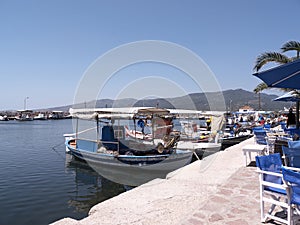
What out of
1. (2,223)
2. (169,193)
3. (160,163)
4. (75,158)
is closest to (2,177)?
(75,158)

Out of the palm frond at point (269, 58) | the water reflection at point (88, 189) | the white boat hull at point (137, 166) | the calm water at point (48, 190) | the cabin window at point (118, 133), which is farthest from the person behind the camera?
the palm frond at point (269, 58)

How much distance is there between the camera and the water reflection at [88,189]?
8102mm

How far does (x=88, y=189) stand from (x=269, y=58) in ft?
36.8

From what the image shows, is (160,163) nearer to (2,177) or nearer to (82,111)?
(82,111)

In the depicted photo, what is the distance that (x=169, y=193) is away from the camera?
205 inches

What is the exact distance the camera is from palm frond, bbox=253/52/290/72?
12.9 meters

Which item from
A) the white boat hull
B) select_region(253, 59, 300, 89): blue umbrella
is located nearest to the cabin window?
the white boat hull

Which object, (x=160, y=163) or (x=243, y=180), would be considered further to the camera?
(x=160, y=163)

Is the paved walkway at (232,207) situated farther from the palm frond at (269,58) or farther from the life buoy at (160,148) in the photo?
the palm frond at (269,58)

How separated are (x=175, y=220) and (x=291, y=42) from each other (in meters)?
11.8

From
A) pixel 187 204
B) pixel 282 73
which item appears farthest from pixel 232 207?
pixel 282 73

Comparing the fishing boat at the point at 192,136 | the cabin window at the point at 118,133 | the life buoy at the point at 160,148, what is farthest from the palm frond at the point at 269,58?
the cabin window at the point at 118,133

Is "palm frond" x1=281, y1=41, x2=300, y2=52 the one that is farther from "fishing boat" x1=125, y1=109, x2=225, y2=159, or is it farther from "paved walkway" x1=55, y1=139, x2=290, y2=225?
"paved walkway" x1=55, y1=139, x2=290, y2=225

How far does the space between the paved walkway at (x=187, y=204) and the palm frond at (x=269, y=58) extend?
350 inches
